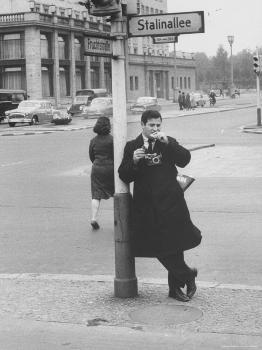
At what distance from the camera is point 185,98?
65.6 m

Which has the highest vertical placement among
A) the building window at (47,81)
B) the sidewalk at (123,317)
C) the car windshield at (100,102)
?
the building window at (47,81)

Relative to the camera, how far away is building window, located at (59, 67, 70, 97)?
73250 millimetres

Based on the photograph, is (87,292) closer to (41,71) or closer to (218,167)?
(218,167)

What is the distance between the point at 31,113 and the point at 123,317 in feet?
134

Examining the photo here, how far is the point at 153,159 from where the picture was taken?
6188 mm

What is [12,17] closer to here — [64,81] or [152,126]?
[64,81]

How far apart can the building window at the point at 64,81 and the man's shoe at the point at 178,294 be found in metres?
67.7

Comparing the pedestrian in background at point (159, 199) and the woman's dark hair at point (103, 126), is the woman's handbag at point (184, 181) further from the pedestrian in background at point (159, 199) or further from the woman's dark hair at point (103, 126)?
the woman's dark hair at point (103, 126)

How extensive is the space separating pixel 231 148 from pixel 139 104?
39755 millimetres

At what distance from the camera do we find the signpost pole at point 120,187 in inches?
249

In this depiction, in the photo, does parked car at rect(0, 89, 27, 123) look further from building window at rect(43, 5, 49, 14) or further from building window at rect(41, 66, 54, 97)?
building window at rect(43, 5, 49, 14)

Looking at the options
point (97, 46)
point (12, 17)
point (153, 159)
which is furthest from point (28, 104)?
point (153, 159)

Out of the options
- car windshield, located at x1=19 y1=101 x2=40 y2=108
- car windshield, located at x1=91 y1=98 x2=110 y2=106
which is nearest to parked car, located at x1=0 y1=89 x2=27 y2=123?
car windshield, located at x1=19 y1=101 x2=40 y2=108

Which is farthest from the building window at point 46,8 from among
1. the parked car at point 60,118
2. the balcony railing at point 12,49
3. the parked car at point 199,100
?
the parked car at point 60,118
